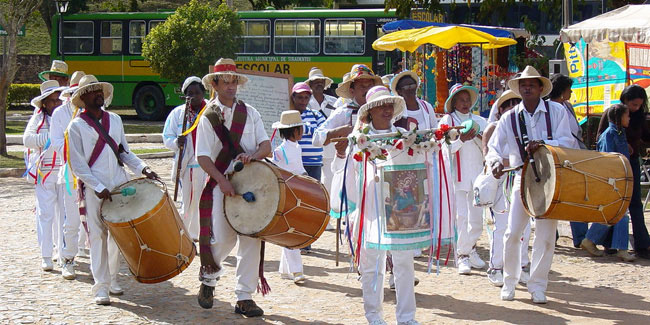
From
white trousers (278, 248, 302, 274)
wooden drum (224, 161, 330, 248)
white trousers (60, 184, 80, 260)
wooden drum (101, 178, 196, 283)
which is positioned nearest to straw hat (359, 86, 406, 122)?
wooden drum (224, 161, 330, 248)

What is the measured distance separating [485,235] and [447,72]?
22.8 ft

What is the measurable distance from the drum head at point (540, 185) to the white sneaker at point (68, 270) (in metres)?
4.07

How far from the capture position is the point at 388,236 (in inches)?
245

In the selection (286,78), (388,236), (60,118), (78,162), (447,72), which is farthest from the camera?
(447,72)

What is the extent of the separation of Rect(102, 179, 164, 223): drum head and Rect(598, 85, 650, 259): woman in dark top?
15.7ft

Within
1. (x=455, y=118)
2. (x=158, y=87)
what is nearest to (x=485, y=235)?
(x=455, y=118)

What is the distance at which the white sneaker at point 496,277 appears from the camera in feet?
26.5

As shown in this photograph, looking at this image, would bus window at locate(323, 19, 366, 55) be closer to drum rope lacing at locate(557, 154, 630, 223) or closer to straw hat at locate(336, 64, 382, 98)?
straw hat at locate(336, 64, 382, 98)

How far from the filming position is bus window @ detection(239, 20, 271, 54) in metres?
28.9

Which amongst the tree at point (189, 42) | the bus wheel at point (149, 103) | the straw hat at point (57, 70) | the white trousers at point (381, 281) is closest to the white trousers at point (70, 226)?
the straw hat at point (57, 70)

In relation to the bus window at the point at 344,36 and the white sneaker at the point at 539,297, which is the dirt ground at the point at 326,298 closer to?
the white sneaker at the point at 539,297

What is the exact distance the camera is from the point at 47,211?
8914 mm

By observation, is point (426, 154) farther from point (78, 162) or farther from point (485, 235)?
point (485, 235)

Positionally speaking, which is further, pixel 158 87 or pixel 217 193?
pixel 158 87
